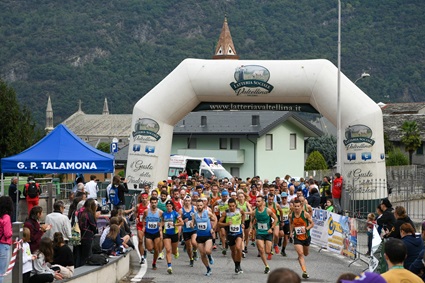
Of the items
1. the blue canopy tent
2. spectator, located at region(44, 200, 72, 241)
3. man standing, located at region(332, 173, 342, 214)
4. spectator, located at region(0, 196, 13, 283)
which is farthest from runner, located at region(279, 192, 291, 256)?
spectator, located at region(0, 196, 13, 283)

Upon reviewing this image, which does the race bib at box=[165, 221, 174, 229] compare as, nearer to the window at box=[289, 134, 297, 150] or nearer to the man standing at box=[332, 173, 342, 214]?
the man standing at box=[332, 173, 342, 214]

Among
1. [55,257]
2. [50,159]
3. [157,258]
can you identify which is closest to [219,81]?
[50,159]

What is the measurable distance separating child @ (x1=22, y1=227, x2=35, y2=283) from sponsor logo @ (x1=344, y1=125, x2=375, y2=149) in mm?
16262

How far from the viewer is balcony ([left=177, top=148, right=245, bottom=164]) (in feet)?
205

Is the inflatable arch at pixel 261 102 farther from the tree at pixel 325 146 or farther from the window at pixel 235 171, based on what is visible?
the tree at pixel 325 146

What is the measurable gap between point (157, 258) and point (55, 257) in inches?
219

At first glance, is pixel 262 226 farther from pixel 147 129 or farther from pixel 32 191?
pixel 147 129

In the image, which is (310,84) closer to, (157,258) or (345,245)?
(345,245)

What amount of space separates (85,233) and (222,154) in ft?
154

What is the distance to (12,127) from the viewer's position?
57594mm

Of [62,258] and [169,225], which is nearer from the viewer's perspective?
[62,258]

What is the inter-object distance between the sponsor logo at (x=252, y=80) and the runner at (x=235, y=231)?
1045cm

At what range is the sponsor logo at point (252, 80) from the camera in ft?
94.6

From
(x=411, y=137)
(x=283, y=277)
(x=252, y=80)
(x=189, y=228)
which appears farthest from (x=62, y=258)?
(x=411, y=137)
